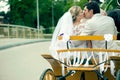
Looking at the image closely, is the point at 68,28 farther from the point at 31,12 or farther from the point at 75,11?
the point at 31,12

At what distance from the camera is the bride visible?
755 centimetres

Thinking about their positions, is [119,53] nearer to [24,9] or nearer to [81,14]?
[81,14]

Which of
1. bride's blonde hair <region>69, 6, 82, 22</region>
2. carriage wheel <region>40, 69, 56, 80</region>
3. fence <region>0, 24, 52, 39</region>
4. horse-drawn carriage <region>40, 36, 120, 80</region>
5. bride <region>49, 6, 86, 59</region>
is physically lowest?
fence <region>0, 24, 52, 39</region>

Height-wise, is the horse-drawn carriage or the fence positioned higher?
the horse-drawn carriage

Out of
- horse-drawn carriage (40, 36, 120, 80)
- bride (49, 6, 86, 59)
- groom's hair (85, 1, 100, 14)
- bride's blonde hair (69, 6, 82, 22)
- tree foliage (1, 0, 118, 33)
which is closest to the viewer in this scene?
horse-drawn carriage (40, 36, 120, 80)

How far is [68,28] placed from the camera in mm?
7785

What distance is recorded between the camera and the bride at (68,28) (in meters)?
7.55

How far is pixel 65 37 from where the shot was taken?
7.19m

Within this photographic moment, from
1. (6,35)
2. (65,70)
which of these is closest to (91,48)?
(65,70)

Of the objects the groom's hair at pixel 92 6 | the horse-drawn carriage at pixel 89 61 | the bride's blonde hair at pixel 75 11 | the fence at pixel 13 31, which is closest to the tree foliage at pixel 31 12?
the fence at pixel 13 31

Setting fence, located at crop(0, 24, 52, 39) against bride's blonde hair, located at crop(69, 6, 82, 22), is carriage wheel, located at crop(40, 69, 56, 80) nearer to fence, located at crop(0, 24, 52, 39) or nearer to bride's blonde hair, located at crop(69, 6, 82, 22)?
bride's blonde hair, located at crop(69, 6, 82, 22)

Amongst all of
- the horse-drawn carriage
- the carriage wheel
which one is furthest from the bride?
the carriage wheel

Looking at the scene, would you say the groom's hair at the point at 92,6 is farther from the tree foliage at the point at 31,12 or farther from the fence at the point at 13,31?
the tree foliage at the point at 31,12

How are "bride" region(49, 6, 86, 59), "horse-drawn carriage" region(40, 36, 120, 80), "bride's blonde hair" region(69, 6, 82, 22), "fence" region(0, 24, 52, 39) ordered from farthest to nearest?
"fence" region(0, 24, 52, 39)
"bride's blonde hair" region(69, 6, 82, 22)
"bride" region(49, 6, 86, 59)
"horse-drawn carriage" region(40, 36, 120, 80)
